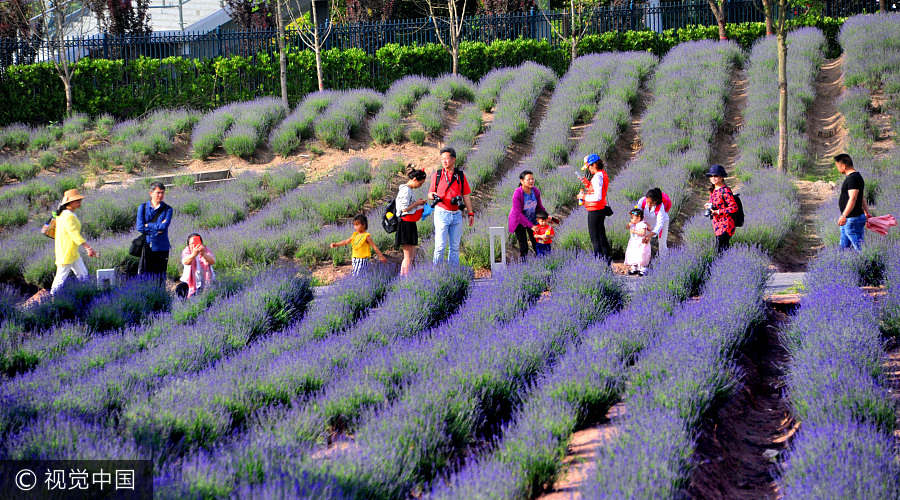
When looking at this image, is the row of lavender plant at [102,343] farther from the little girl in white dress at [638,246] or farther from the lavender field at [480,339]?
the little girl in white dress at [638,246]

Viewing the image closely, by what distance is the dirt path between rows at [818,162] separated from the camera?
38.0 feet

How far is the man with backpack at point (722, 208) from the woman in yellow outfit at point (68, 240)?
6.70 metres

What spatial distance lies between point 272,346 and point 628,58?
51.8 feet

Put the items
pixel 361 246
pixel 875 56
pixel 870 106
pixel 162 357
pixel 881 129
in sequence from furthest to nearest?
1. pixel 875 56
2. pixel 870 106
3. pixel 881 129
4. pixel 361 246
5. pixel 162 357

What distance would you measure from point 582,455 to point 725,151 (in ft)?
40.3

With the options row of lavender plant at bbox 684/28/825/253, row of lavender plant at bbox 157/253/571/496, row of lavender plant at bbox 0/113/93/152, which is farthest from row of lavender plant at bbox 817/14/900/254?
row of lavender plant at bbox 0/113/93/152

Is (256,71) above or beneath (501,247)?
above

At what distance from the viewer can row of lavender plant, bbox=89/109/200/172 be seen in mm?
16859

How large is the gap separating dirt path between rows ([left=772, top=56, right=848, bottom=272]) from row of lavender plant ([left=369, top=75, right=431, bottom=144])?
7.46 meters

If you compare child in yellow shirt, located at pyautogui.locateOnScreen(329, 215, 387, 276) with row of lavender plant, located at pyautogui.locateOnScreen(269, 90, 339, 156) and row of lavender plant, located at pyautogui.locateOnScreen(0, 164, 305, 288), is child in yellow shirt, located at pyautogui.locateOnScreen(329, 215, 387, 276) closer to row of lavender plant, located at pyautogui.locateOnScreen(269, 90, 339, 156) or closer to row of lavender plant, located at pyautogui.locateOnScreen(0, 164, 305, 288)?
row of lavender plant, located at pyautogui.locateOnScreen(0, 164, 305, 288)

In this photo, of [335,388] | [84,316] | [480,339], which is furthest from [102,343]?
[480,339]

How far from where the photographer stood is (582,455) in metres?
5.00

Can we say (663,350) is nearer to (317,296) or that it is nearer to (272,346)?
(272,346)

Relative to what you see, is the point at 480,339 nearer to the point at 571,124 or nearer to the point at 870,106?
the point at 571,124
